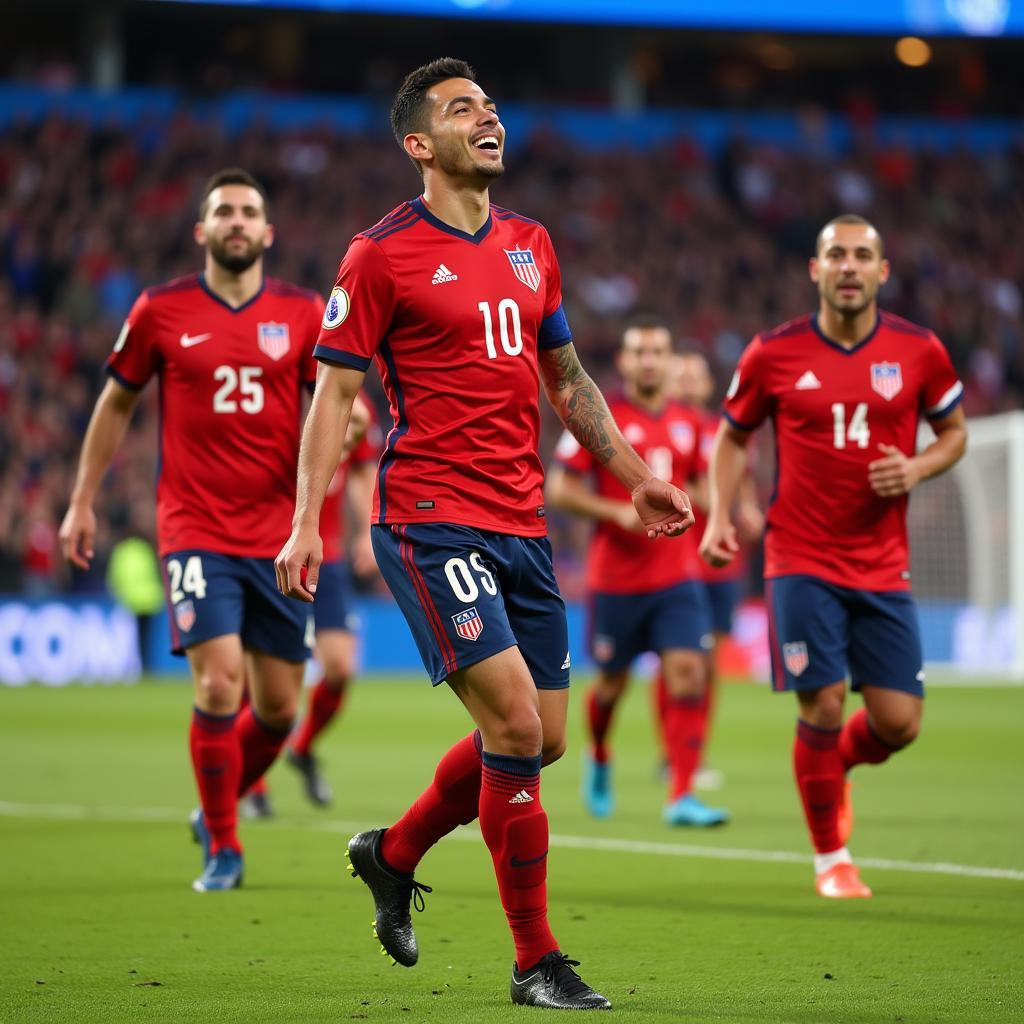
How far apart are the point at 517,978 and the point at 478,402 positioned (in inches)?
60.5

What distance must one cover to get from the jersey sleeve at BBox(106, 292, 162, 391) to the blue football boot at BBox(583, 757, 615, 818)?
3.58m

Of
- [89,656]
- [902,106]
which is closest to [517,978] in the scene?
[89,656]

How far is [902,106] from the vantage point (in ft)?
118

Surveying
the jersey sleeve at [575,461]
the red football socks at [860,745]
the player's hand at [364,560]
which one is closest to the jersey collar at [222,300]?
the player's hand at [364,560]

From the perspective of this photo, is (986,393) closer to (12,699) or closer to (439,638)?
(12,699)

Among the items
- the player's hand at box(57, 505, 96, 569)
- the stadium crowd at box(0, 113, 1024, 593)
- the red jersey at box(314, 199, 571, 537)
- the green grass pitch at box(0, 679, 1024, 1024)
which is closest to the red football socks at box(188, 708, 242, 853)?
the green grass pitch at box(0, 679, 1024, 1024)

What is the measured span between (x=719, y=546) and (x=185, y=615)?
6.69ft

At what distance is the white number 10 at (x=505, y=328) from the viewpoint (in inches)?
200

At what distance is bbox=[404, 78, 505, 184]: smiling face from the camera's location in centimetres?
511

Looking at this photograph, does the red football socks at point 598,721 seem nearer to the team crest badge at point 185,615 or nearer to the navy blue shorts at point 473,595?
the team crest badge at point 185,615

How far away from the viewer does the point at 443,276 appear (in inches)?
199

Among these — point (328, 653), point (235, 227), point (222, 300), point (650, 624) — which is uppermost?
point (235, 227)

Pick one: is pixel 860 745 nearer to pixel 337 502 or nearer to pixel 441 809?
pixel 441 809

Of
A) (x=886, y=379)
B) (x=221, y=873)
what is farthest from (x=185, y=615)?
(x=886, y=379)
